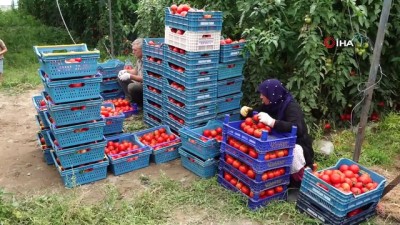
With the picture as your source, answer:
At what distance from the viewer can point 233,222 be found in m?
3.84

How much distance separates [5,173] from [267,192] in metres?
3.17

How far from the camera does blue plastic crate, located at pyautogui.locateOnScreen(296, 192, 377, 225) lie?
360 centimetres

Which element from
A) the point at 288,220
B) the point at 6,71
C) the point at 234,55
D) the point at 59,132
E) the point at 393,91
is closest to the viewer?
the point at 288,220

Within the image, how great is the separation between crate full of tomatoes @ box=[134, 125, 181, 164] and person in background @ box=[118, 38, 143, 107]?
52.3 inches

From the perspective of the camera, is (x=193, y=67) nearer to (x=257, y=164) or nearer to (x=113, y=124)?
(x=113, y=124)

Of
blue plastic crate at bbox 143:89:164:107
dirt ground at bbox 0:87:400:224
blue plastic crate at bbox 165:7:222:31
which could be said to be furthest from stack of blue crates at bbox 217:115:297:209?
blue plastic crate at bbox 143:89:164:107

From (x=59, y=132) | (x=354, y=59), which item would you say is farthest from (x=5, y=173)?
(x=354, y=59)

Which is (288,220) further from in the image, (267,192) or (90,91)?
(90,91)

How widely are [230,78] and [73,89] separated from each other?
2.31 metres

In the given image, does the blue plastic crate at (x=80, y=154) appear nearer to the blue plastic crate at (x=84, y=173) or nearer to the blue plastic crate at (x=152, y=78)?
the blue plastic crate at (x=84, y=173)

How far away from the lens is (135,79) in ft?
21.2

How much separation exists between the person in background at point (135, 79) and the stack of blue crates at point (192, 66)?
3.50 feet

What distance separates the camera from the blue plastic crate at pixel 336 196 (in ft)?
11.4

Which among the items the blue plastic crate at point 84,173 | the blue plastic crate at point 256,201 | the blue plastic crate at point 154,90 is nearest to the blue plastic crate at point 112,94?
the blue plastic crate at point 154,90
